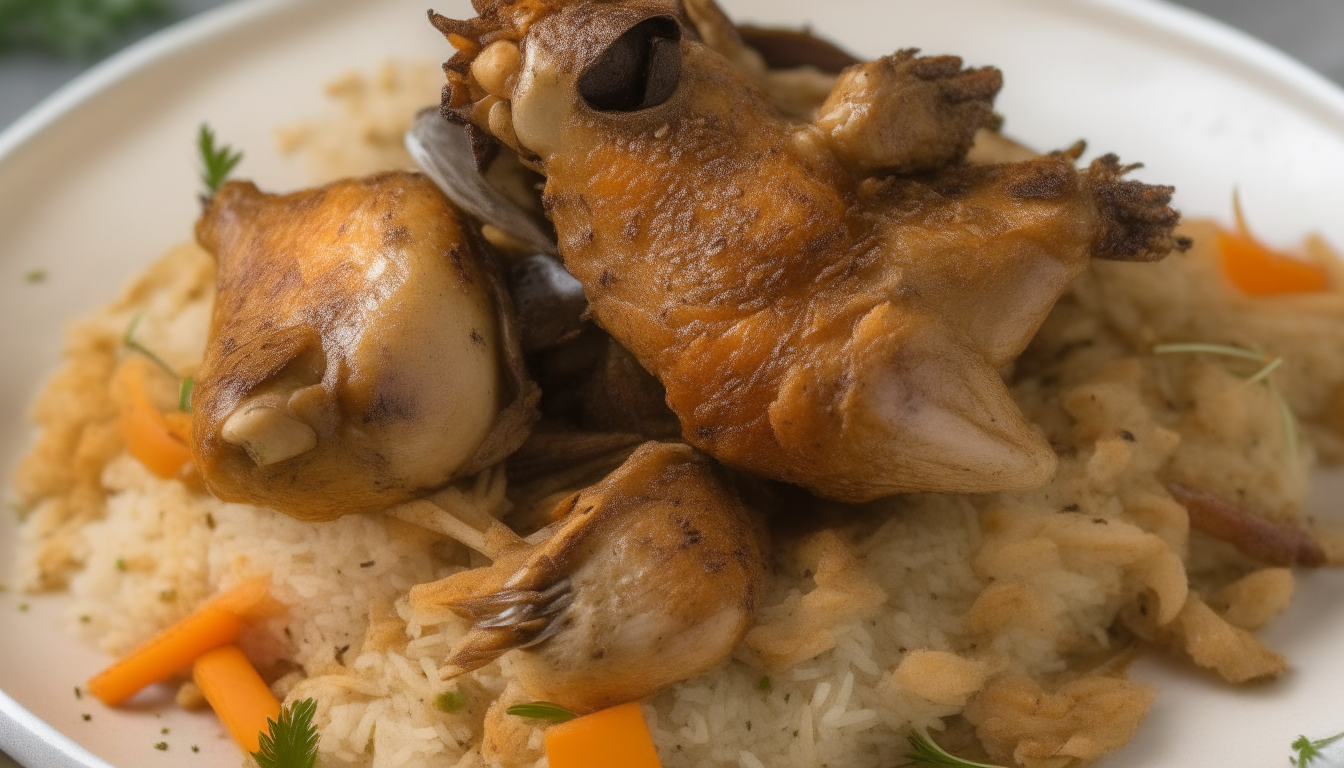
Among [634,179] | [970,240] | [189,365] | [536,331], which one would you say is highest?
[634,179]

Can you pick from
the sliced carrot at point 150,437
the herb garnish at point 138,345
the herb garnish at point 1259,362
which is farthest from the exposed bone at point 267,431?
the herb garnish at point 1259,362

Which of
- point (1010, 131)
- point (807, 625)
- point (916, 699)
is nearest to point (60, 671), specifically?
point (807, 625)

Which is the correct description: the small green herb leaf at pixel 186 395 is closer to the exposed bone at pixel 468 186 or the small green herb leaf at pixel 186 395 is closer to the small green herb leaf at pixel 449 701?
the exposed bone at pixel 468 186

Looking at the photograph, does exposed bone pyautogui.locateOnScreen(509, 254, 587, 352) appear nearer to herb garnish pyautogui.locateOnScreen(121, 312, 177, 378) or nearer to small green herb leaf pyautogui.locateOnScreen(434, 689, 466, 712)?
small green herb leaf pyautogui.locateOnScreen(434, 689, 466, 712)

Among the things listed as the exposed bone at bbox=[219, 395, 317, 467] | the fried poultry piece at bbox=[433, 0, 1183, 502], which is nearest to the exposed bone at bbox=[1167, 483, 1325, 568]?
the fried poultry piece at bbox=[433, 0, 1183, 502]

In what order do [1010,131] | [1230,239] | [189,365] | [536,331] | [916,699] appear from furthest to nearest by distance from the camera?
[1010,131]
[1230,239]
[189,365]
[536,331]
[916,699]

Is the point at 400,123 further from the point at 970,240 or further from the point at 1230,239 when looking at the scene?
the point at 1230,239
